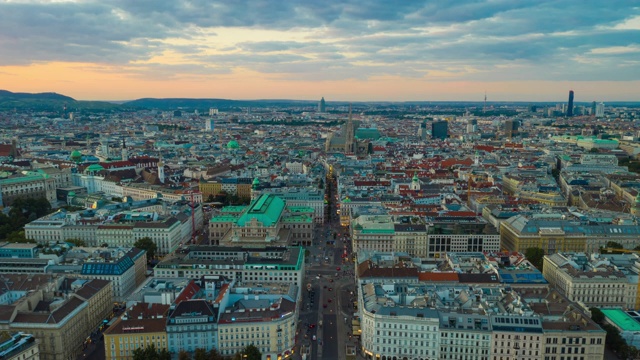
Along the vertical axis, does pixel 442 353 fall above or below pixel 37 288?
below

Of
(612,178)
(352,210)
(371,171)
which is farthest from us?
(371,171)

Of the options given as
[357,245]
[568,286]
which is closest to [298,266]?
[357,245]

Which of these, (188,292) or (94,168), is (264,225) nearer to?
(188,292)

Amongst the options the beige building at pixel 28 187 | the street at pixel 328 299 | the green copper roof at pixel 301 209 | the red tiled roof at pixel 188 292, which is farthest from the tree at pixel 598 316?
the beige building at pixel 28 187

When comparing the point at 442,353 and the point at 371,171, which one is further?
the point at 371,171

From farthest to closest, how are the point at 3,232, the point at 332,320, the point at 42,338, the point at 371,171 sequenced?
the point at 371,171 < the point at 3,232 < the point at 332,320 < the point at 42,338

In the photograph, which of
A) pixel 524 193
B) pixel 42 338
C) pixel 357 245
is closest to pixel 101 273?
pixel 42 338

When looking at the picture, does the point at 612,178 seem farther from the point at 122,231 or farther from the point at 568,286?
the point at 122,231
